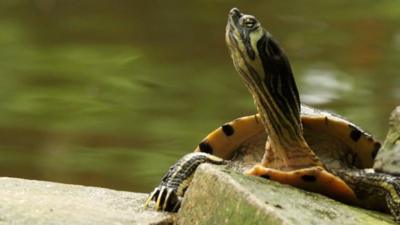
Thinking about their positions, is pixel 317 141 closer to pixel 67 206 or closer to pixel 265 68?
pixel 265 68

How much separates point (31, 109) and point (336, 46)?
7.07ft

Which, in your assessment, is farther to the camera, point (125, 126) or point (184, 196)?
point (125, 126)

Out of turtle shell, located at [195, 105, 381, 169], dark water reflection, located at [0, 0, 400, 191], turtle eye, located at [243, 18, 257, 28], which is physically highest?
turtle eye, located at [243, 18, 257, 28]

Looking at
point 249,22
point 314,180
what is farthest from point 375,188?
point 249,22

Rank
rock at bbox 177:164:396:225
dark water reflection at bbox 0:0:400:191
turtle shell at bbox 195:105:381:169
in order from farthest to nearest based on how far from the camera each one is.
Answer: dark water reflection at bbox 0:0:400:191, turtle shell at bbox 195:105:381:169, rock at bbox 177:164:396:225

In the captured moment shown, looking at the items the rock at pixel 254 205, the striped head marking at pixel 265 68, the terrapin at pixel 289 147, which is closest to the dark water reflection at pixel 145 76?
the terrapin at pixel 289 147

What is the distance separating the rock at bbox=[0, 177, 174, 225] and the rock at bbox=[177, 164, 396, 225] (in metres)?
0.14

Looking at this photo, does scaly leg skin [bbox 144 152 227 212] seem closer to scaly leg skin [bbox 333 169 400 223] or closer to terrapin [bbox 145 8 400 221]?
terrapin [bbox 145 8 400 221]

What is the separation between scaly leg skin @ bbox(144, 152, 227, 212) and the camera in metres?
2.48

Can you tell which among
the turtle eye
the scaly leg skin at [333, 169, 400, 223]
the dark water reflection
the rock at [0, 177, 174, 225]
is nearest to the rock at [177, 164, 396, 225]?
the scaly leg skin at [333, 169, 400, 223]

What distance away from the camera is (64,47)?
21.9 feet

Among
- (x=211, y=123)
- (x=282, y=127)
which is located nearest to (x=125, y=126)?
(x=211, y=123)

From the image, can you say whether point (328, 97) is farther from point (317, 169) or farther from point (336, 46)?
point (317, 169)

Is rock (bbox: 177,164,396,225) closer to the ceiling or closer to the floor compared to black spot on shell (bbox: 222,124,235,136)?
closer to the ceiling
